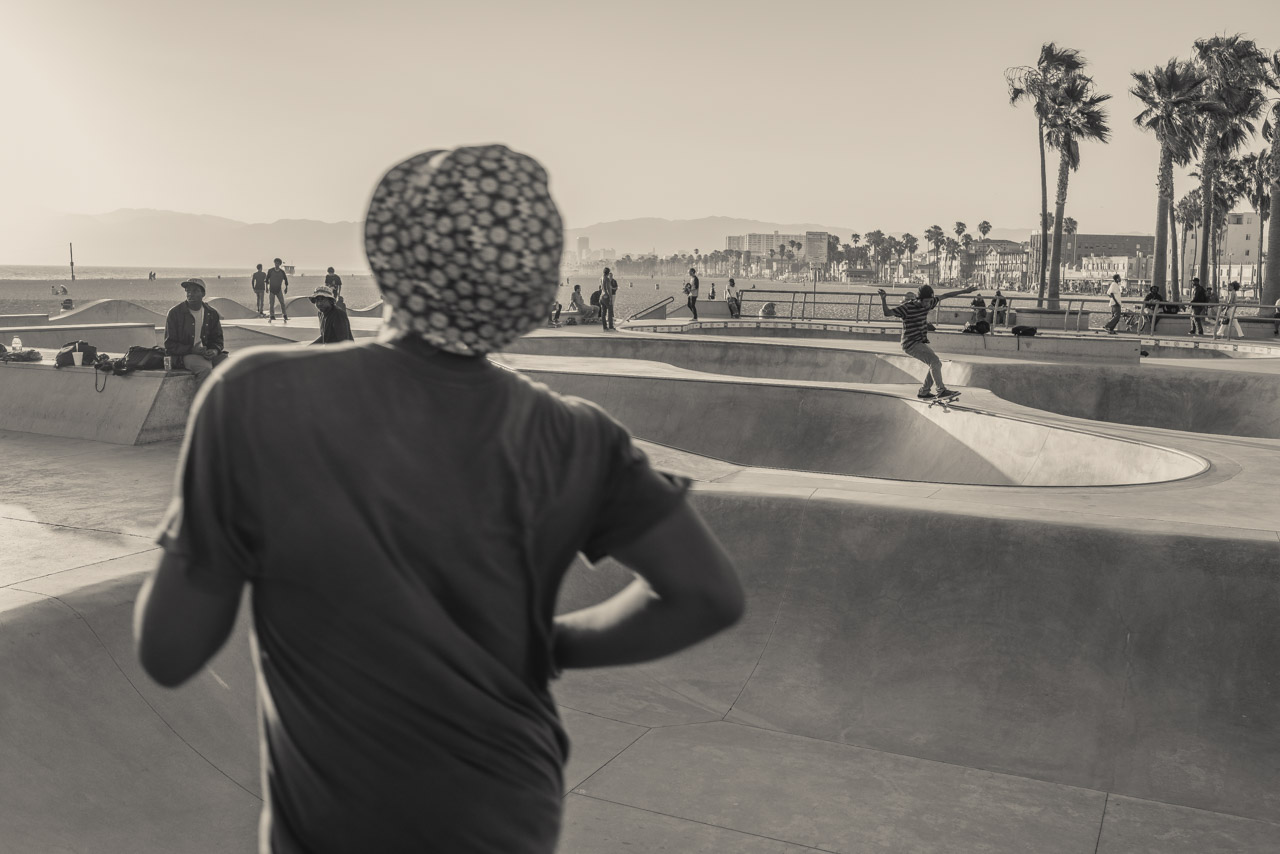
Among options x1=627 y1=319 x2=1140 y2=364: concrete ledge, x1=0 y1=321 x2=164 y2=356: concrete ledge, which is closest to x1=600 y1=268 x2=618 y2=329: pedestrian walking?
x1=627 y1=319 x2=1140 y2=364: concrete ledge

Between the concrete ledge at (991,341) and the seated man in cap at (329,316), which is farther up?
the seated man in cap at (329,316)

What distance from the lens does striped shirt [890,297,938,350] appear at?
13.6 meters

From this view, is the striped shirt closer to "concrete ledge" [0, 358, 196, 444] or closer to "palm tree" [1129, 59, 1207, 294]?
"concrete ledge" [0, 358, 196, 444]

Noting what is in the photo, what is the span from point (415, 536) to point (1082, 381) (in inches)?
719

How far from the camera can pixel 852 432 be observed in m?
14.6

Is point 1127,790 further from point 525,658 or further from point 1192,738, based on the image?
point 525,658

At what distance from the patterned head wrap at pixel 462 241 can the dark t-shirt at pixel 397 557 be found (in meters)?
0.07

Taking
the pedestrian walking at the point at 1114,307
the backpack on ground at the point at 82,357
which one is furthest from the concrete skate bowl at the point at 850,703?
the pedestrian walking at the point at 1114,307

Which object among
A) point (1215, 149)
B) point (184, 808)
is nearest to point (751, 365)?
point (184, 808)

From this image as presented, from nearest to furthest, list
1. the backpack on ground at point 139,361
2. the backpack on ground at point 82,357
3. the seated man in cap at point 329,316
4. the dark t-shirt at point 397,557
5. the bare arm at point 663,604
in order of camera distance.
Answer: the dark t-shirt at point 397,557 < the bare arm at point 663,604 < the seated man in cap at point 329,316 < the backpack on ground at point 139,361 < the backpack on ground at point 82,357

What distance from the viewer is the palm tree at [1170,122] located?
137 feet

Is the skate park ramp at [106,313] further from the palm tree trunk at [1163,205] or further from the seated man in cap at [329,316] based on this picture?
the palm tree trunk at [1163,205]

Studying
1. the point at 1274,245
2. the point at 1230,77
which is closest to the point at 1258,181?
the point at 1230,77

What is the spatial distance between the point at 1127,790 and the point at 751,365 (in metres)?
16.7
